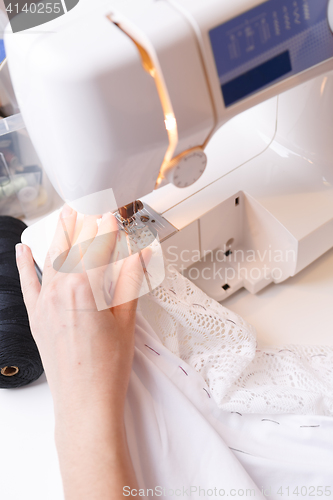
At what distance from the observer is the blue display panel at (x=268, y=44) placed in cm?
59

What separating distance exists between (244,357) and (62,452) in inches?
14.1

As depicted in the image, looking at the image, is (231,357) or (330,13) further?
(231,357)

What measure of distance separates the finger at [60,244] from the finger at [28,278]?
0.12 ft

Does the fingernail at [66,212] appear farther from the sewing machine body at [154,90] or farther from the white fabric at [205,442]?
the white fabric at [205,442]

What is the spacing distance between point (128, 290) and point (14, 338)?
286 mm

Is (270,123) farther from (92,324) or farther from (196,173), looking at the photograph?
(92,324)

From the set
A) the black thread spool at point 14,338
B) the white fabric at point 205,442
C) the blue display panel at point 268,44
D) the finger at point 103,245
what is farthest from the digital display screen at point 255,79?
the black thread spool at point 14,338

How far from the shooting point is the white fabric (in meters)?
0.68

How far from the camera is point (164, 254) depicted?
87 cm

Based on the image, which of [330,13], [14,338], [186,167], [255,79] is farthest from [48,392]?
[330,13]

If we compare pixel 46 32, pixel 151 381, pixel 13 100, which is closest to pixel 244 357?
pixel 151 381

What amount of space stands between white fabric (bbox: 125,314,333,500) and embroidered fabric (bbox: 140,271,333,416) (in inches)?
1.2

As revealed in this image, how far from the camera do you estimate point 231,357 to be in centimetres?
81

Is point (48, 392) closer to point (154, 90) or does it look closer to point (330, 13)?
point (154, 90)
